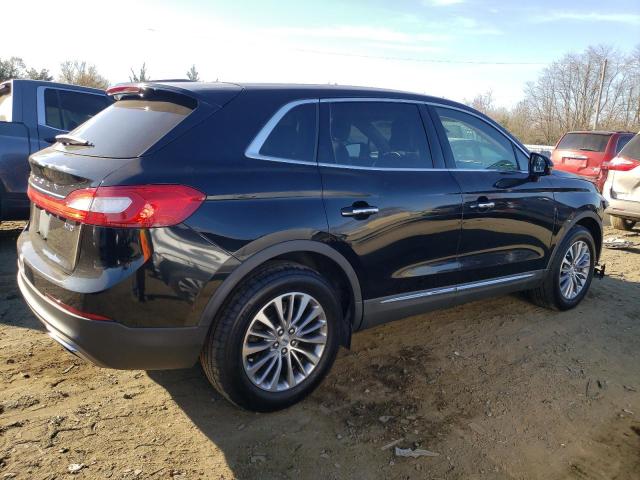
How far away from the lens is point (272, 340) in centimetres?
291

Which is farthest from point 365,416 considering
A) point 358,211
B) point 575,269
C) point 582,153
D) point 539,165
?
point 582,153

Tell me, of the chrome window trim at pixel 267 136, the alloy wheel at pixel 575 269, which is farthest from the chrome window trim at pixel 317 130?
the alloy wheel at pixel 575 269

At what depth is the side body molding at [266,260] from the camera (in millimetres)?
2635

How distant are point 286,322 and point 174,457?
2.87 ft

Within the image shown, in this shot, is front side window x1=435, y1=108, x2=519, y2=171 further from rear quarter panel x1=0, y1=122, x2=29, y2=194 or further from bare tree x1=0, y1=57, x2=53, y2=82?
bare tree x1=0, y1=57, x2=53, y2=82

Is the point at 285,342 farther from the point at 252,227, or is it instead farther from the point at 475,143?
the point at 475,143

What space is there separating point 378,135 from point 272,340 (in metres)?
1.53

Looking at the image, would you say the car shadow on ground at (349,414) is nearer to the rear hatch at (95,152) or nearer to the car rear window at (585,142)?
the rear hatch at (95,152)

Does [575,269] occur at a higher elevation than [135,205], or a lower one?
lower

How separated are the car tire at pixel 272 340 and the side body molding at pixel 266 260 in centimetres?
9

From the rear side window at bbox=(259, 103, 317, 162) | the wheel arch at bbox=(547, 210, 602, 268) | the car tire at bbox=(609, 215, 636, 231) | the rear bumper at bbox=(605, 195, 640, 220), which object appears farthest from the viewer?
the car tire at bbox=(609, 215, 636, 231)

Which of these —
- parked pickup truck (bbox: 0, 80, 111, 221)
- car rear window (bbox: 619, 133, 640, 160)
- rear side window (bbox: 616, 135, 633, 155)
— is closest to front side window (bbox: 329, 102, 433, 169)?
parked pickup truck (bbox: 0, 80, 111, 221)

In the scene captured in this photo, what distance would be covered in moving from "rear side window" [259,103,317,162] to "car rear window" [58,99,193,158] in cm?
47

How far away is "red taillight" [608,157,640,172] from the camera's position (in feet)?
25.0
